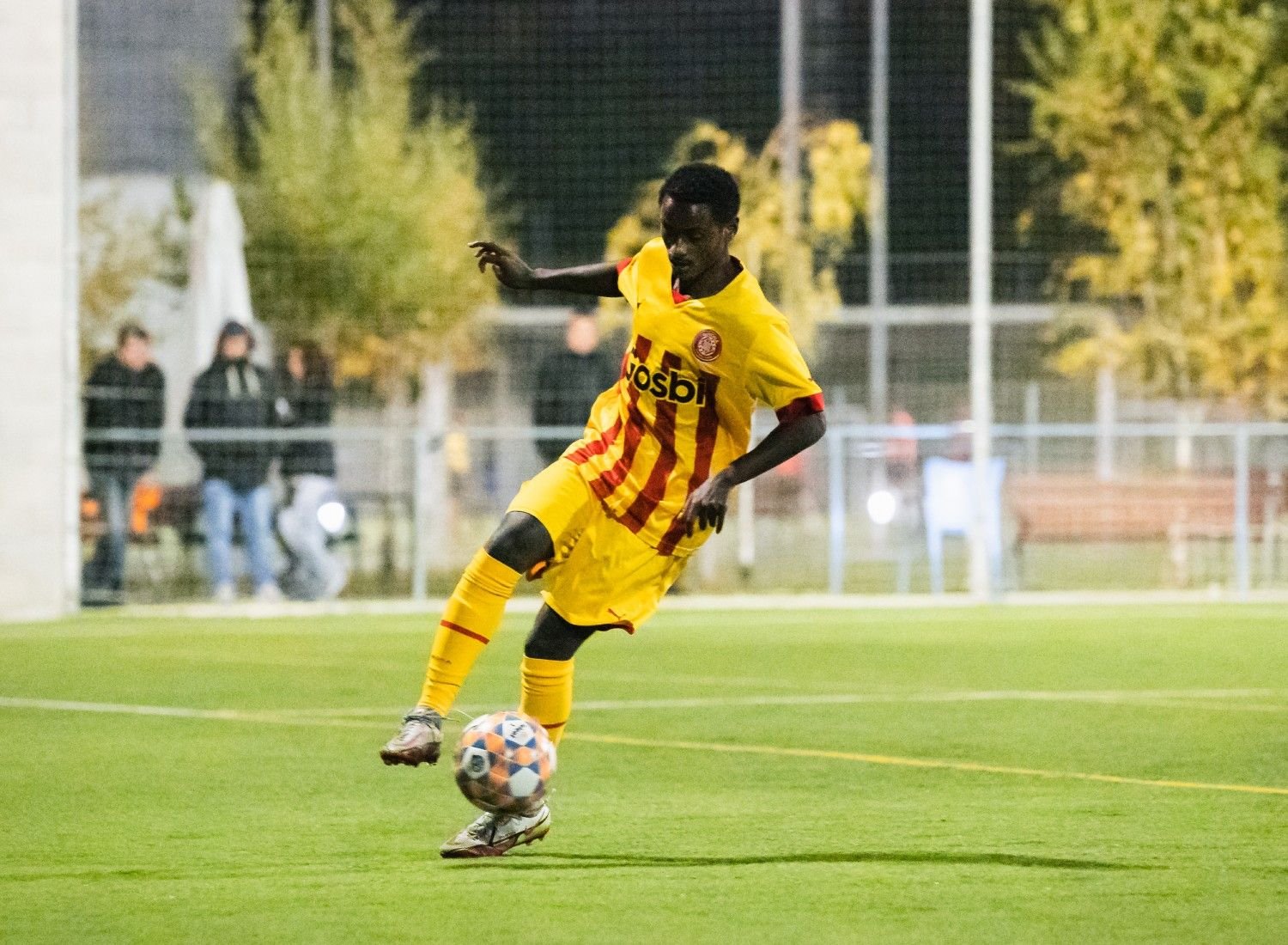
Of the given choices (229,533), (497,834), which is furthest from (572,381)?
(497,834)

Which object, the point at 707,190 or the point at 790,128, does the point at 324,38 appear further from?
the point at 707,190

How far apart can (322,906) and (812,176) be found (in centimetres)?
1941

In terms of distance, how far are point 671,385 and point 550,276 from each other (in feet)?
1.91

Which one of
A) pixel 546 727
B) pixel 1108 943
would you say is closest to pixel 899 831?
pixel 546 727

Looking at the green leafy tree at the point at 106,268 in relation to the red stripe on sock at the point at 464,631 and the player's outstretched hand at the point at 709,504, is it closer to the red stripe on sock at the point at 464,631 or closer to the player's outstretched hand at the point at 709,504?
the red stripe on sock at the point at 464,631

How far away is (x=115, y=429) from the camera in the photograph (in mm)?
16953

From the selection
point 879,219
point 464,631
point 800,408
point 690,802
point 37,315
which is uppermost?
point 879,219

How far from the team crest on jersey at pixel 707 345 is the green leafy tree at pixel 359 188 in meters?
16.4

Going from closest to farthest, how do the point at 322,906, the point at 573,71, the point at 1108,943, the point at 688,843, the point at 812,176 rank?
1. the point at 1108,943
2. the point at 322,906
3. the point at 688,843
4. the point at 573,71
5. the point at 812,176

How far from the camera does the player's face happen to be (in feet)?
20.5

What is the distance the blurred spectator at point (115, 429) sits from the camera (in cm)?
1678

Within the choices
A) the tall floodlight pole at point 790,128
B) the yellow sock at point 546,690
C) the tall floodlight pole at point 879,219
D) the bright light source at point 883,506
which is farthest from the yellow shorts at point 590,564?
the tall floodlight pole at point 879,219

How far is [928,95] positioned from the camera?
21781 millimetres

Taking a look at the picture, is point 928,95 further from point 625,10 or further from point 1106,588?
point 1106,588
